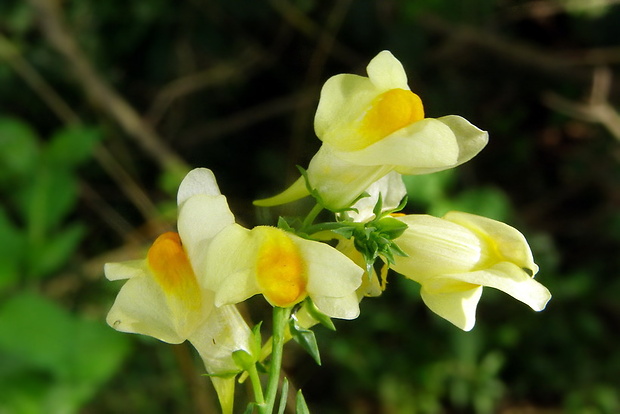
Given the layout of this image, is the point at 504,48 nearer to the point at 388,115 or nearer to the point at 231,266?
the point at 388,115

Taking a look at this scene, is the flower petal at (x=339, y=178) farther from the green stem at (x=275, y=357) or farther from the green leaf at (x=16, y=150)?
the green leaf at (x=16, y=150)

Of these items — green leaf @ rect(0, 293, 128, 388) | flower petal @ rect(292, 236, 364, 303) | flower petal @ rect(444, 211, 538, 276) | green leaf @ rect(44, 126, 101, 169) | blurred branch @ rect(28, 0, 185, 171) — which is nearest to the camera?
flower petal @ rect(292, 236, 364, 303)

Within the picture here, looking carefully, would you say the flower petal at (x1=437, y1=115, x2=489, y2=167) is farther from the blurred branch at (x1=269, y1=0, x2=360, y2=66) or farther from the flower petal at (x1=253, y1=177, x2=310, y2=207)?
the blurred branch at (x1=269, y1=0, x2=360, y2=66)

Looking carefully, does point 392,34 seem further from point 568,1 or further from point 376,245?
point 376,245

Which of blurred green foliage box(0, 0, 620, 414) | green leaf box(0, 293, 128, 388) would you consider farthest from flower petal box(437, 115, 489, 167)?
green leaf box(0, 293, 128, 388)

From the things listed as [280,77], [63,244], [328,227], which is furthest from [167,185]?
[328,227]

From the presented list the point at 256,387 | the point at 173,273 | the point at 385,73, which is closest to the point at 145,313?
the point at 173,273
